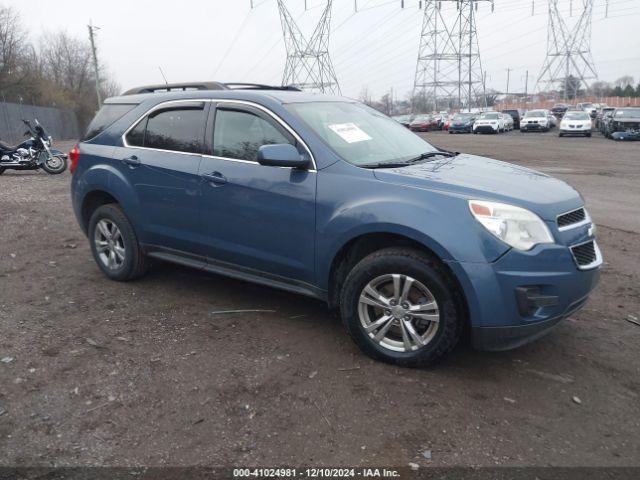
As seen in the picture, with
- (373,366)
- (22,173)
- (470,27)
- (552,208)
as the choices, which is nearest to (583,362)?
(552,208)

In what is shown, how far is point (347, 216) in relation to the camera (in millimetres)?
3666

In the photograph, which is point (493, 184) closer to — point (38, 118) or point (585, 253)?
point (585, 253)

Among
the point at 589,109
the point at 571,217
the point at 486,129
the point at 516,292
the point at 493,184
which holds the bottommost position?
the point at 516,292

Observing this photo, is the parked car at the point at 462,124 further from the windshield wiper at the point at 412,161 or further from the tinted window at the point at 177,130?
the tinted window at the point at 177,130

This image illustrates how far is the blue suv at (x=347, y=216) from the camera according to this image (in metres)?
3.28

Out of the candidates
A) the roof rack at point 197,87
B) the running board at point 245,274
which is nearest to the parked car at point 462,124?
the roof rack at point 197,87

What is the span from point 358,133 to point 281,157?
0.83m

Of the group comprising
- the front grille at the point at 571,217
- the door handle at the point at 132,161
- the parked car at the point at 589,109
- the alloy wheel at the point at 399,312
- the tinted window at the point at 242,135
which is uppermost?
the parked car at the point at 589,109

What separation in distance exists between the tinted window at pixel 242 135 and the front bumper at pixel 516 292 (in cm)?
174

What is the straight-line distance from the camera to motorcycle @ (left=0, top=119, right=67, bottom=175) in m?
14.3

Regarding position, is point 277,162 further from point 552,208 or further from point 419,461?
point 419,461

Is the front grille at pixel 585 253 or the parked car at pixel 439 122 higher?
the parked car at pixel 439 122

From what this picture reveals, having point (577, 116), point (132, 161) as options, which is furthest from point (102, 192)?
point (577, 116)

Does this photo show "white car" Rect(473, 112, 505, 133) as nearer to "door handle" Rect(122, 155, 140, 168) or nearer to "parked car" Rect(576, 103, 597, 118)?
"parked car" Rect(576, 103, 597, 118)
